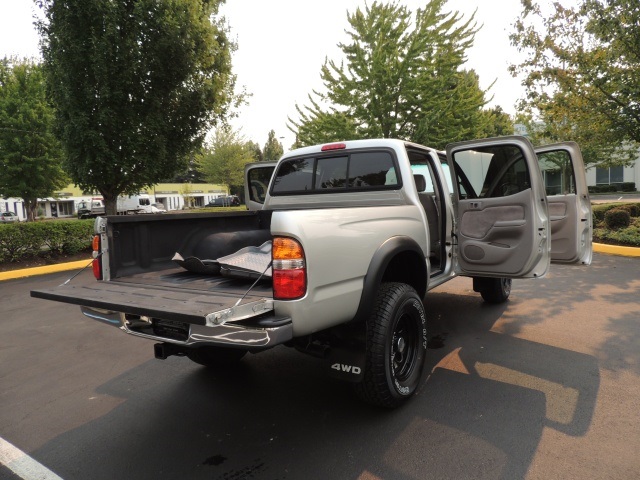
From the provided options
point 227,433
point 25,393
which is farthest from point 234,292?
point 25,393

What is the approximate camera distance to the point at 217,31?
13.1 metres

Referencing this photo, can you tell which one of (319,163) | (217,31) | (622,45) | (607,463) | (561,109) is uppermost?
(217,31)

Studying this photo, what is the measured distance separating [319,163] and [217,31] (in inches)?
434

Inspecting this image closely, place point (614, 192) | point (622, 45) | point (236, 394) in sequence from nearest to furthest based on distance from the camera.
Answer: point (236, 394), point (622, 45), point (614, 192)

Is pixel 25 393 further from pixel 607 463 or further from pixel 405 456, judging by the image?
pixel 607 463

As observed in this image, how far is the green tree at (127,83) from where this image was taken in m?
10.4

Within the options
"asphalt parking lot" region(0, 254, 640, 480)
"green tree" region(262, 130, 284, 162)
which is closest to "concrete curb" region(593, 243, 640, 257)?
"asphalt parking lot" region(0, 254, 640, 480)

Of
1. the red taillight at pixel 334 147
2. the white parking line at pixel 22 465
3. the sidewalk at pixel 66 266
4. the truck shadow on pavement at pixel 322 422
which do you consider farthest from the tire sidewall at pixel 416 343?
the sidewalk at pixel 66 266

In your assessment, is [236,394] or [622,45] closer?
[236,394]

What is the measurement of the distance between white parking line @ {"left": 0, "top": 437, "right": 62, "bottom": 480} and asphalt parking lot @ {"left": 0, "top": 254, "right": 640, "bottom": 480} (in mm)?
45

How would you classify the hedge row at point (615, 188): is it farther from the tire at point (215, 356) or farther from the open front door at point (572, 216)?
the tire at point (215, 356)

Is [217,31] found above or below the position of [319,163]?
above

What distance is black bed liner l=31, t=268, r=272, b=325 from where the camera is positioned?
2.23 metres

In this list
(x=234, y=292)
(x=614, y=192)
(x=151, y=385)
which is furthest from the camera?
(x=614, y=192)
